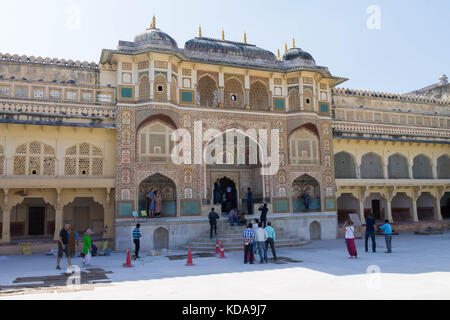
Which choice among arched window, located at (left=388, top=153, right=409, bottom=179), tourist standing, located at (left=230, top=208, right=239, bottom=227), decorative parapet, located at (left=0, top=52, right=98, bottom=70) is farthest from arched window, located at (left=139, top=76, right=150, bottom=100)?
arched window, located at (left=388, top=153, right=409, bottom=179)

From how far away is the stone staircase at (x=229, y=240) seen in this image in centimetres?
1595

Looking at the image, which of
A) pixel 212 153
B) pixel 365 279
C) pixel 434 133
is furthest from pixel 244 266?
pixel 434 133

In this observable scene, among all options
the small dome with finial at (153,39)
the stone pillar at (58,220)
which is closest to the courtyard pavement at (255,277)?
the stone pillar at (58,220)

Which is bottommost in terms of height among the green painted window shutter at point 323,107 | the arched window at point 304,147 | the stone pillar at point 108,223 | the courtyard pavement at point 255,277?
the courtyard pavement at point 255,277

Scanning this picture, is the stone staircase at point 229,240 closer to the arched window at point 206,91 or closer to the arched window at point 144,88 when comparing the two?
the arched window at point 206,91

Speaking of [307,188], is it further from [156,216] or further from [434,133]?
[434,133]

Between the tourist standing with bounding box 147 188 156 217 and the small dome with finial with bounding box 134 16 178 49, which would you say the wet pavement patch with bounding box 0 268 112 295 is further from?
the small dome with finial with bounding box 134 16 178 49

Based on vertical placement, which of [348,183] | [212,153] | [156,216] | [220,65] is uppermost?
[220,65]

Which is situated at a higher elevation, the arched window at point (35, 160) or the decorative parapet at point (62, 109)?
the decorative parapet at point (62, 109)

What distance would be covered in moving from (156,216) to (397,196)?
16.7 metres

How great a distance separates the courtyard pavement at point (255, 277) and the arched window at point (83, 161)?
411 centimetres

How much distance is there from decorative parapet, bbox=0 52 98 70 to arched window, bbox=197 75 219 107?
214 inches

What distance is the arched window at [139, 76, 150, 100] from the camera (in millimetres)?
17688
